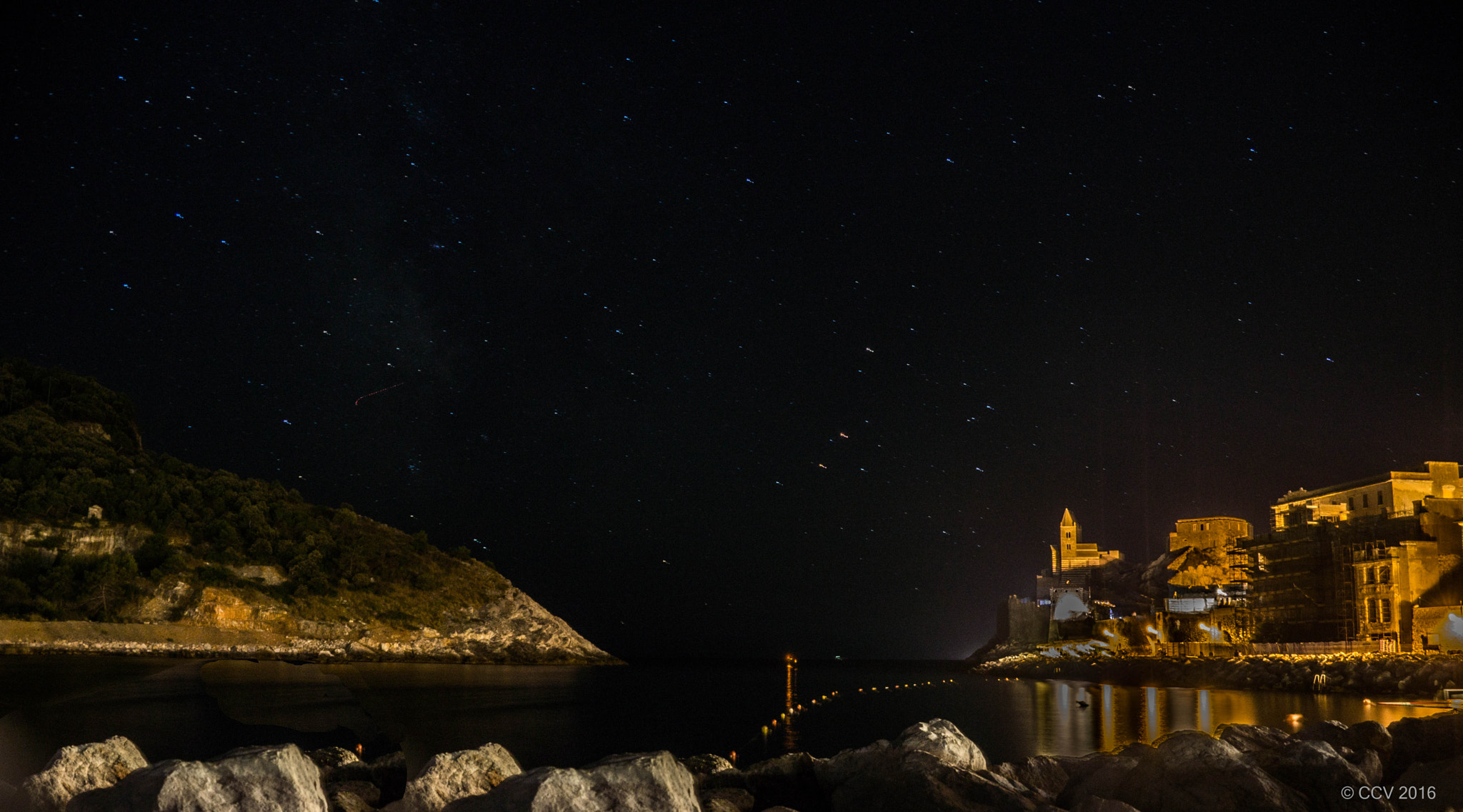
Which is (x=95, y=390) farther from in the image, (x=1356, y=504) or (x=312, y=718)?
(x=1356, y=504)

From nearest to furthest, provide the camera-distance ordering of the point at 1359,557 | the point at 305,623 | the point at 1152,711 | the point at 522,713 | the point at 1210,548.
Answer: the point at 522,713 < the point at 1152,711 < the point at 1359,557 < the point at 305,623 < the point at 1210,548

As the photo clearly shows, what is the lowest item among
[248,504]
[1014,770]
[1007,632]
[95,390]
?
[1007,632]

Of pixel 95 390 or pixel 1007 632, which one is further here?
pixel 1007 632

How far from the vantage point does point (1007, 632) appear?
140m

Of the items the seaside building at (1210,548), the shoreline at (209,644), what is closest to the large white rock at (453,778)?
the shoreline at (209,644)

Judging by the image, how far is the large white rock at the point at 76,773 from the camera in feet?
35.6

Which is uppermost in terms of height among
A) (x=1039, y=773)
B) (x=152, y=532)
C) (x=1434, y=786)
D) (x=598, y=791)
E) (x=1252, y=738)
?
(x=152, y=532)

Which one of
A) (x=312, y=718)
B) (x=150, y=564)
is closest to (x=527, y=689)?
(x=312, y=718)

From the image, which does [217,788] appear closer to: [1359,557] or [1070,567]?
[1359,557]

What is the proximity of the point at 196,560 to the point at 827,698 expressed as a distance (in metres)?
54.0

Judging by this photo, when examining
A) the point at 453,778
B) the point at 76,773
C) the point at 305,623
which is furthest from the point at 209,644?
the point at 453,778

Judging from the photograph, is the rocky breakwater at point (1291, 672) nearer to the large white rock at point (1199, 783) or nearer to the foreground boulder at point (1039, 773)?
the foreground boulder at point (1039, 773)

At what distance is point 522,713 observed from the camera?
128ft

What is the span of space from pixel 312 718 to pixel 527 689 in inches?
930
